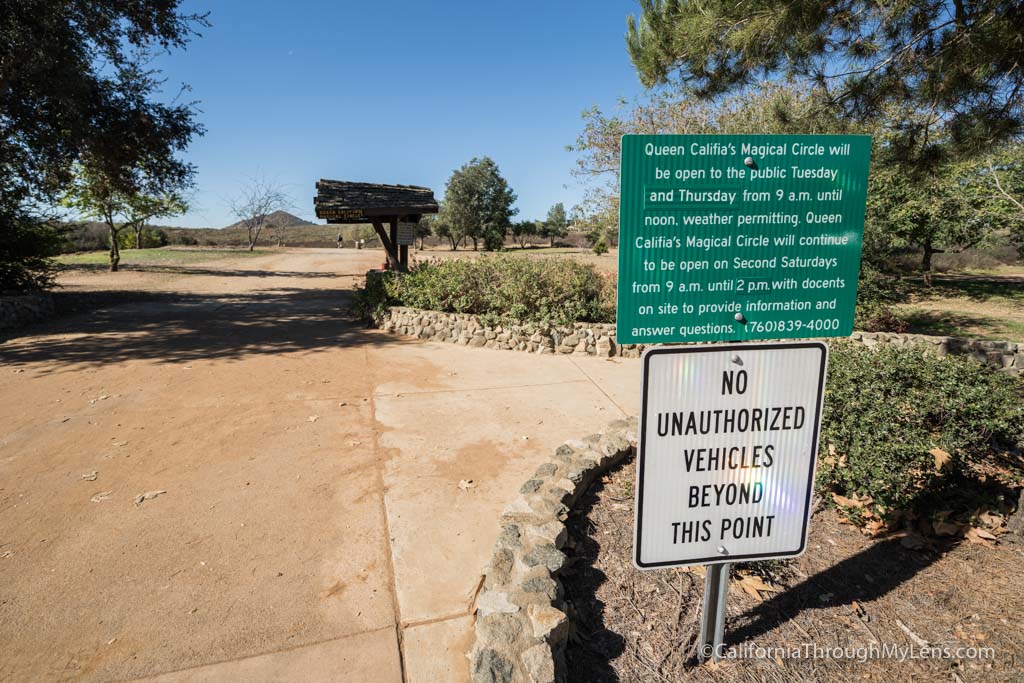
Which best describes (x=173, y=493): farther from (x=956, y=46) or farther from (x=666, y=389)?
(x=956, y=46)

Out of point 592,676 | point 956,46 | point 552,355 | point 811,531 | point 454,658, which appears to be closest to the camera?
point 592,676

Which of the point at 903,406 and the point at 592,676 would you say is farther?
the point at 903,406

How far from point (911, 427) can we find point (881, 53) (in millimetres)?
3533

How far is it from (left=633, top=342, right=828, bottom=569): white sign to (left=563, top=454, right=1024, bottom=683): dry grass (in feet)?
1.95

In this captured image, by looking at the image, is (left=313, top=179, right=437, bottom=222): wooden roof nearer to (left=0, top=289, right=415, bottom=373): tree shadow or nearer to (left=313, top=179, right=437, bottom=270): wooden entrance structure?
(left=313, top=179, right=437, bottom=270): wooden entrance structure

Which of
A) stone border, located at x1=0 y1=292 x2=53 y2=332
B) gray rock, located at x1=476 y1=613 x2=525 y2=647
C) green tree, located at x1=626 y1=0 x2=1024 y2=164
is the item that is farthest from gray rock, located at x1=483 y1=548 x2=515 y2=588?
stone border, located at x1=0 y1=292 x2=53 y2=332

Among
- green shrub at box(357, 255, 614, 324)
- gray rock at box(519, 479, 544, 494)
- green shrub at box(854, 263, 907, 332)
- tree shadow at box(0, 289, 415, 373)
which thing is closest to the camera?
gray rock at box(519, 479, 544, 494)

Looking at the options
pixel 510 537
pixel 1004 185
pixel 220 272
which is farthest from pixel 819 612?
pixel 220 272

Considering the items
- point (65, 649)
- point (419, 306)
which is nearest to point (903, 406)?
point (65, 649)

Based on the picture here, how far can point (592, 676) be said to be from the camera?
2.22 metres

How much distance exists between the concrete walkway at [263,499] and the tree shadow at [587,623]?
0.50 metres

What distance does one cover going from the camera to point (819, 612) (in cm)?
255

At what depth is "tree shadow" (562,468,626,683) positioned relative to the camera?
2.25m

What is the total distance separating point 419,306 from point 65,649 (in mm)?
7912
